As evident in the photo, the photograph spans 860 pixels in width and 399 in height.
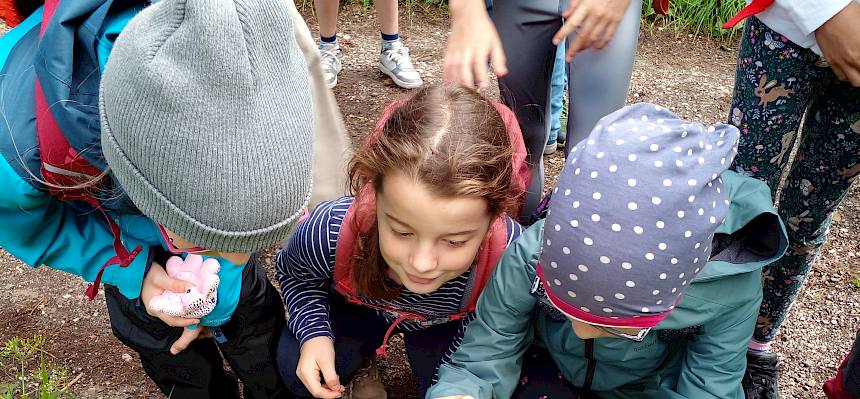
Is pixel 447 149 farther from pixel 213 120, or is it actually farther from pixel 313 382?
pixel 313 382

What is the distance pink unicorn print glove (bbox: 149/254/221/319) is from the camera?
1.63m

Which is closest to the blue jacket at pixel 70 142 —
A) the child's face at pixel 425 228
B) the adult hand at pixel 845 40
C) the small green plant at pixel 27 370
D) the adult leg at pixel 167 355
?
the adult leg at pixel 167 355

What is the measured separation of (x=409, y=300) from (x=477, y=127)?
501 mm

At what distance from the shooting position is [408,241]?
59.6 inches

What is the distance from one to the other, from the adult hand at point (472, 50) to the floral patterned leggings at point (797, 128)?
53cm

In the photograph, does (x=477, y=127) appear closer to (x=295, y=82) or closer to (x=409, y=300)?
(x=295, y=82)

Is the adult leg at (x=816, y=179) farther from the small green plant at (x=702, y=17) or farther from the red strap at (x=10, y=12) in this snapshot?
the small green plant at (x=702, y=17)

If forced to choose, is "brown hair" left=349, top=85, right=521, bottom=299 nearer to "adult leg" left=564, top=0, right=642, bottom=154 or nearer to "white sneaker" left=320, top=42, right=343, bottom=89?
"adult leg" left=564, top=0, right=642, bottom=154

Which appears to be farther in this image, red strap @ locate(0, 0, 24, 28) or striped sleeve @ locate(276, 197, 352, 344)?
striped sleeve @ locate(276, 197, 352, 344)

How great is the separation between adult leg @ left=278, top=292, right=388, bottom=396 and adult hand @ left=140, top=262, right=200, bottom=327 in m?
0.28

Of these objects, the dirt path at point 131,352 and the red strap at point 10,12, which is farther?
the dirt path at point 131,352

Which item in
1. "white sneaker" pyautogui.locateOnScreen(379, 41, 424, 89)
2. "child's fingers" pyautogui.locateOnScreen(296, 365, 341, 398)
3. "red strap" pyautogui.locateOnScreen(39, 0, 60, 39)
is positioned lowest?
"white sneaker" pyautogui.locateOnScreen(379, 41, 424, 89)

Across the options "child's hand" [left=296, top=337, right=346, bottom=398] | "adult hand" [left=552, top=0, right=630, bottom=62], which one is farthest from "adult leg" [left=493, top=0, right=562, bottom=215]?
"child's hand" [left=296, top=337, right=346, bottom=398]

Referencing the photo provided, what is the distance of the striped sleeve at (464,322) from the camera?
69.6 inches
